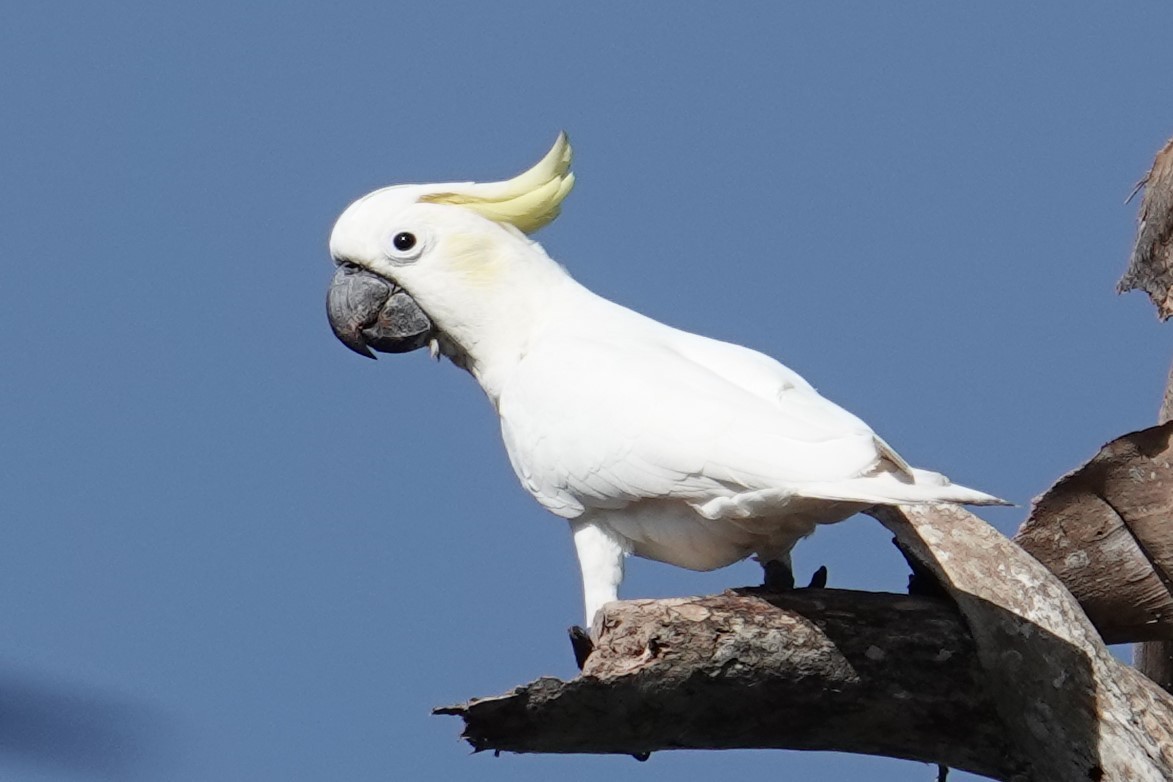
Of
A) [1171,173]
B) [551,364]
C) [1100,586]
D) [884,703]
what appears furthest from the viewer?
[1171,173]

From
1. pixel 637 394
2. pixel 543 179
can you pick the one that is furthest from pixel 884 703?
pixel 543 179

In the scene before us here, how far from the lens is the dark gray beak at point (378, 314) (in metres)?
3.97

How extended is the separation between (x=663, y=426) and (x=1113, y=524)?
1521mm

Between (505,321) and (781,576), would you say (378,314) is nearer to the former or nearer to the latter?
(505,321)

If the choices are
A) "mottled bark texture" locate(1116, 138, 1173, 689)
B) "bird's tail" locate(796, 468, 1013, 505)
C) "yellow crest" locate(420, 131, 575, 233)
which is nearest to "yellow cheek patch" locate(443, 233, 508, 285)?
"yellow crest" locate(420, 131, 575, 233)

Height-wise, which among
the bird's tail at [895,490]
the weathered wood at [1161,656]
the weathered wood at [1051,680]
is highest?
the weathered wood at [1161,656]

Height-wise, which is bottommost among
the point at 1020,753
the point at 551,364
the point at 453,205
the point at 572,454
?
the point at 1020,753

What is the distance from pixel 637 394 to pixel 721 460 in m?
0.34

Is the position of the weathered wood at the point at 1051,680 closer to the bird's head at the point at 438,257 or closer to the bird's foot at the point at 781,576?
the bird's foot at the point at 781,576

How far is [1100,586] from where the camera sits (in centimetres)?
397

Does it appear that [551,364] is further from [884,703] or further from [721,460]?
[884,703]

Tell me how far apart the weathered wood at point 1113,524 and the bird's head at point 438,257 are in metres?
1.61

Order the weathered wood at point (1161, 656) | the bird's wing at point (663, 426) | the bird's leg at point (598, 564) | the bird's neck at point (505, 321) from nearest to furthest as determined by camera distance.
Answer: the bird's wing at point (663, 426)
the bird's leg at point (598, 564)
the bird's neck at point (505, 321)
the weathered wood at point (1161, 656)

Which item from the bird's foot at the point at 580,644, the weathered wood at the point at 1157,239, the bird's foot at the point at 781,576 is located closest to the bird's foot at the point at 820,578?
the bird's foot at the point at 781,576
